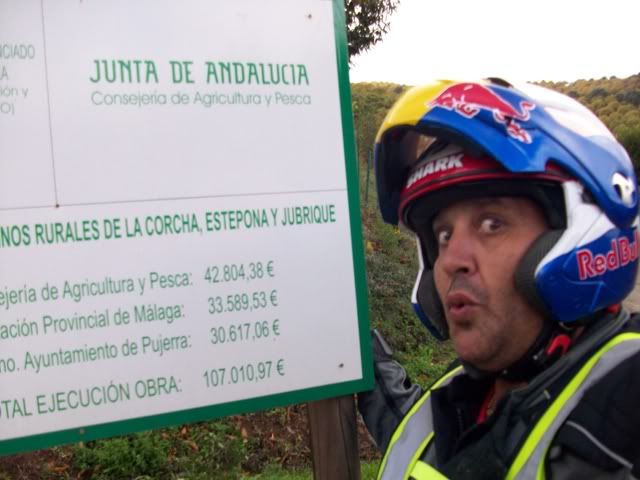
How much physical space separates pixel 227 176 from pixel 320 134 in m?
0.38

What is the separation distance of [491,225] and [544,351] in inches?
13.3

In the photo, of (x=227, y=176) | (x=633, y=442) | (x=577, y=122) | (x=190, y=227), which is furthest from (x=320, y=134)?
(x=633, y=442)

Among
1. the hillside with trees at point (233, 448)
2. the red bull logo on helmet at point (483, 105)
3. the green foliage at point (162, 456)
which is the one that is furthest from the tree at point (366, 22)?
the red bull logo on helmet at point (483, 105)

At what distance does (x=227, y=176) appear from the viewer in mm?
2186

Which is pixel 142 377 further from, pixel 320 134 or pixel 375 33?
pixel 375 33

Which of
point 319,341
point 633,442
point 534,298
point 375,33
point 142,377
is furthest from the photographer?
point 375,33

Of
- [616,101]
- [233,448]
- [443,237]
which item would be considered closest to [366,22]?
[233,448]

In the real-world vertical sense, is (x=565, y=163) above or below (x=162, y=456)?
above

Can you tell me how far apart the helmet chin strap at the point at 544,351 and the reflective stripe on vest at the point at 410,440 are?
12.1 inches

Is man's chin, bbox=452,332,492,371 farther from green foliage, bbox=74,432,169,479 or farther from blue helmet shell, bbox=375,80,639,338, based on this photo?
green foliage, bbox=74,432,169,479

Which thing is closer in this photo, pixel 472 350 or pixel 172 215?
pixel 472 350

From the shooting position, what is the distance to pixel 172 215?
6.91 feet

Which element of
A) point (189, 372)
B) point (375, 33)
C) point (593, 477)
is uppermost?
point (375, 33)

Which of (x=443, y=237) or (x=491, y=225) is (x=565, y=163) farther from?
(x=443, y=237)
